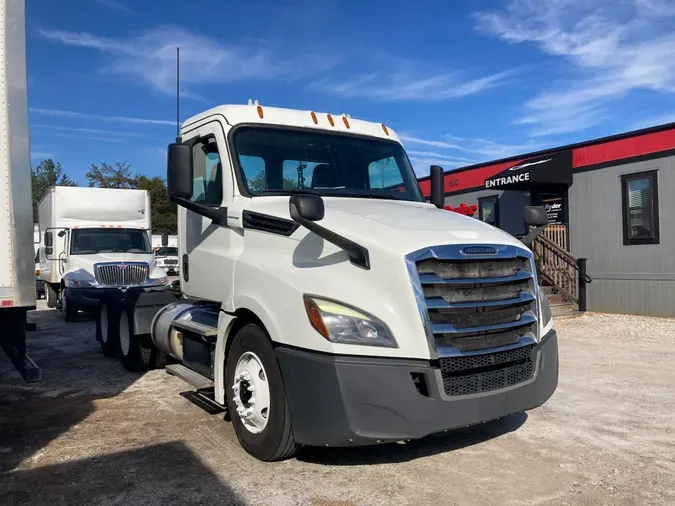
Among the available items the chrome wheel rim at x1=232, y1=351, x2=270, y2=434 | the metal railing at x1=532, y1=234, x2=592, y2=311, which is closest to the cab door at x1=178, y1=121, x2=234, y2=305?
the chrome wheel rim at x1=232, y1=351, x2=270, y2=434

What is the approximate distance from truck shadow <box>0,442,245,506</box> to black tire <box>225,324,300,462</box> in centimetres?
36

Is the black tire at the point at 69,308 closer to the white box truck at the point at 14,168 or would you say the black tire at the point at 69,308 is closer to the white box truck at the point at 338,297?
the white box truck at the point at 338,297

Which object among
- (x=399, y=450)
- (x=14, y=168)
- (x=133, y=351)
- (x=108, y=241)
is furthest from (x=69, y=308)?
(x=399, y=450)

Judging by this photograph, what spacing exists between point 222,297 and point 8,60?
2.44 m

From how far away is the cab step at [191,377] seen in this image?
5.04 meters

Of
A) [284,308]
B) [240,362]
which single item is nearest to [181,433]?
[240,362]

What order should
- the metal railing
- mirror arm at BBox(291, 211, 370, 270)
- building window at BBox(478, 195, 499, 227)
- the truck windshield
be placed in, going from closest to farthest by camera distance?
mirror arm at BBox(291, 211, 370, 270), the truck windshield, the metal railing, building window at BBox(478, 195, 499, 227)

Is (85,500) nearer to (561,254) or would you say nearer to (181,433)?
(181,433)

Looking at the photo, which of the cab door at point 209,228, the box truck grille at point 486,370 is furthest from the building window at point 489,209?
the box truck grille at point 486,370

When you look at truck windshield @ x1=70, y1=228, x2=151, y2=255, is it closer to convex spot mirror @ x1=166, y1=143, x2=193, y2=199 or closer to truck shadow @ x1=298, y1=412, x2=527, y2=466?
convex spot mirror @ x1=166, y1=143, x2=193, y2=199

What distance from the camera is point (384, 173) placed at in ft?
18.0

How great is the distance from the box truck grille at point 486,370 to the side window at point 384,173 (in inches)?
80.4

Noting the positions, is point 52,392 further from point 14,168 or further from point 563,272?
point 563,272

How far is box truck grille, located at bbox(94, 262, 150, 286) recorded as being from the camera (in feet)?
42.4
